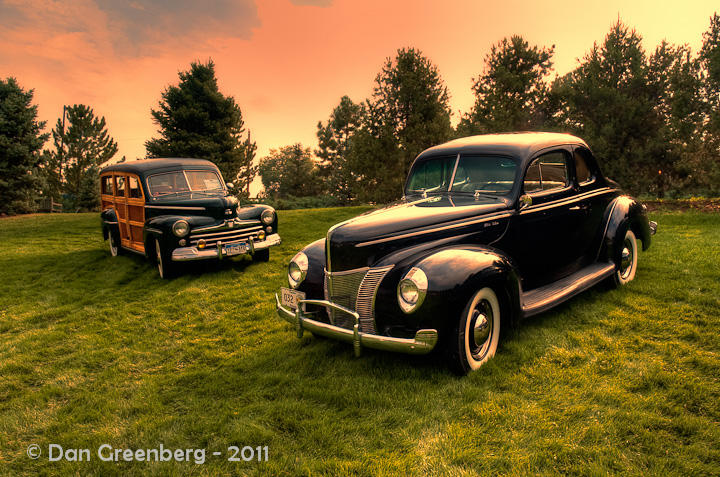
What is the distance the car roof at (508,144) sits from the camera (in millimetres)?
4738

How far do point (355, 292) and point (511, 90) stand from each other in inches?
949

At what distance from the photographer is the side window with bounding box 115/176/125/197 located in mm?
9641

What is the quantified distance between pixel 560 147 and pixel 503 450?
386 centimetres

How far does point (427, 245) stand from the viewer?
3.94 meters

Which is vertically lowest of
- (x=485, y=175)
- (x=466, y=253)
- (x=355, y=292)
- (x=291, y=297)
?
(x=291, y=297)

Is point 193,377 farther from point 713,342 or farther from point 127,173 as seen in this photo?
point 127,173

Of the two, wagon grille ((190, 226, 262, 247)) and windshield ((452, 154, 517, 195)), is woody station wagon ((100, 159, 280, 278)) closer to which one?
wagon grille ((190, 226, 262, 247))

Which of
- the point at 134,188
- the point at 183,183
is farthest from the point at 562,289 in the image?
the point at 134,188

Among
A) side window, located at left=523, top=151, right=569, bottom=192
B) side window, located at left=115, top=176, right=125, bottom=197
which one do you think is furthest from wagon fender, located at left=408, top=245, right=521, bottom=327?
side window, located at left=115, top=176, right=125, bottom=197

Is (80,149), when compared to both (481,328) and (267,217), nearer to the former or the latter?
(267,217)

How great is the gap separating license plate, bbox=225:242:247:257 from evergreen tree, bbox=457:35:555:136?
1878 cm

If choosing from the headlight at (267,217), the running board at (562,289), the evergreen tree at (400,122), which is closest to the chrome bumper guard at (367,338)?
the running board at (562,289)

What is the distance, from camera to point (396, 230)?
3908mm

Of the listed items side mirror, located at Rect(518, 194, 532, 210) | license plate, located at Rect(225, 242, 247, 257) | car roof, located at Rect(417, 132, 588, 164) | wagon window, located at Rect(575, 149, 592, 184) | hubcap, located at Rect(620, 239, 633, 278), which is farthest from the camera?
license plate, located at Rect(225, 242, 247, 257)
